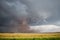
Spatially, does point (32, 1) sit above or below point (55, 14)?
above

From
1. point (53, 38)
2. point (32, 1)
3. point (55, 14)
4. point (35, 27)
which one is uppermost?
point (32, 1)

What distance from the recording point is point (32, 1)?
92 centimetres

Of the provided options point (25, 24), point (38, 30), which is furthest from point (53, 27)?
point (25, 24)

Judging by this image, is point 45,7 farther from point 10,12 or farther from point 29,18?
point 10,12

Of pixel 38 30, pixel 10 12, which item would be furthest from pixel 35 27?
pixel 10 12

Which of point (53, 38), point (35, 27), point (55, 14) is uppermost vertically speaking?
point (55, 14)

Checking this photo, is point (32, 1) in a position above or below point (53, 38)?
above

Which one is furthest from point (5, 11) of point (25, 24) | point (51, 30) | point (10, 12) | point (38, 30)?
point (51, 30)

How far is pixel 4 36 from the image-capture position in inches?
36.1

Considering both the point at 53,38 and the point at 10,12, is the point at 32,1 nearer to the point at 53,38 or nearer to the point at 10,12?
the point at 10,12

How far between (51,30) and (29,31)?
206mm

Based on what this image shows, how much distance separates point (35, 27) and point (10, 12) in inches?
11.0

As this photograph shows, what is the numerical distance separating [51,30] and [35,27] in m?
0.15

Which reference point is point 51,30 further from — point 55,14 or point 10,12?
point 10,12
